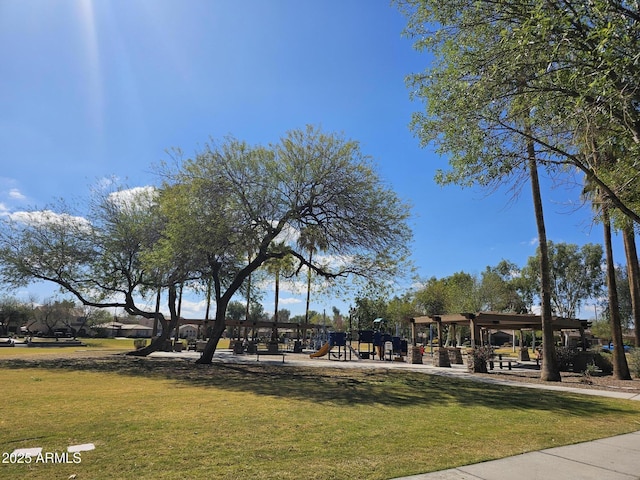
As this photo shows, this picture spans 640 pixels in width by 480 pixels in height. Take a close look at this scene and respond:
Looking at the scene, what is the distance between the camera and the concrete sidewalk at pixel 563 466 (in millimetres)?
4895

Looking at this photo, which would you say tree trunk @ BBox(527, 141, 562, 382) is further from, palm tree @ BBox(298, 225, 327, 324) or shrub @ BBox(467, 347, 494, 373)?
palm tree @ BBox(298, 225, 327, 324)

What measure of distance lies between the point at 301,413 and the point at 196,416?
2089mm

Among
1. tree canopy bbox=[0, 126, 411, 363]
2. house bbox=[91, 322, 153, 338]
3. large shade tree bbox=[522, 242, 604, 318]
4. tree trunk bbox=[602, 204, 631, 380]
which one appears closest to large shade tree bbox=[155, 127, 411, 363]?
tree canopy bbox=[0, 126, 411, 363]

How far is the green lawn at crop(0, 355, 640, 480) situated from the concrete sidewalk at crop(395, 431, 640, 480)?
25 centimetres

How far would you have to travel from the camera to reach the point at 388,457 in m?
5.45

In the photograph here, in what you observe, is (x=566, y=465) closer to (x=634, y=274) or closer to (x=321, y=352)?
(x=634, y=274)

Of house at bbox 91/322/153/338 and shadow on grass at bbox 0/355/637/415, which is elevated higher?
shadow on grass at bbox 0/355/637/415

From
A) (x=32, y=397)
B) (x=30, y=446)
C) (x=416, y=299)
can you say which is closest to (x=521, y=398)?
(x=30, y=446)

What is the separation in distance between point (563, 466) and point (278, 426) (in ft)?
14.2

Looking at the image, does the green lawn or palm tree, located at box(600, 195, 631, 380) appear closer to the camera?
the green lawn

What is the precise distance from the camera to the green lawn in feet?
16.1

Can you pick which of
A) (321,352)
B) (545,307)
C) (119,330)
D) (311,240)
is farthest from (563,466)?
(119,330)

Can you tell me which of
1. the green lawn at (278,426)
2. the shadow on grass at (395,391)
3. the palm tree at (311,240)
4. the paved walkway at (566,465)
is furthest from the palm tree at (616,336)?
the paved walkway at (566,465)

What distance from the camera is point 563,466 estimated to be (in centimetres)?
541
